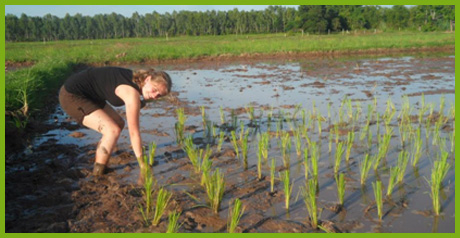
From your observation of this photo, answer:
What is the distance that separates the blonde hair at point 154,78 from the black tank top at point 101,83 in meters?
0.05

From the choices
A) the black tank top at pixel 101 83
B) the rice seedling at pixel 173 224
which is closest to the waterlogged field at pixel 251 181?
the rice seedling at pixel 173 224

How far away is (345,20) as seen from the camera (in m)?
49.9

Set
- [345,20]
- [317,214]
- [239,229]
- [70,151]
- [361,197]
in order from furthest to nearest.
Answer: [345,20] → [70,151] → [361,197] → [317,214] → [239,229]

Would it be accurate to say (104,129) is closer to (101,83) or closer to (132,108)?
(101,83)

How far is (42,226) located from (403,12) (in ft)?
181

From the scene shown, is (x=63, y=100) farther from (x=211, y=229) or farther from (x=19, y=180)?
(x=211, y=229)

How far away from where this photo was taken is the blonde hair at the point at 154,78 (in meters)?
3.16

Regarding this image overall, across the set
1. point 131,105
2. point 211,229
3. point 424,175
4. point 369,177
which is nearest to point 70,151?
point 131,105

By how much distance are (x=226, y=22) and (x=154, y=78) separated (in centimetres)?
6797

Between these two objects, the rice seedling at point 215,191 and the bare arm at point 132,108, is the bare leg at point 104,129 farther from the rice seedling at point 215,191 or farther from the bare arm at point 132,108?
the rice seedling at point 215,191

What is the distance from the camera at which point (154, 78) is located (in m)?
3.19

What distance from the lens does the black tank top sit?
11.1 feet

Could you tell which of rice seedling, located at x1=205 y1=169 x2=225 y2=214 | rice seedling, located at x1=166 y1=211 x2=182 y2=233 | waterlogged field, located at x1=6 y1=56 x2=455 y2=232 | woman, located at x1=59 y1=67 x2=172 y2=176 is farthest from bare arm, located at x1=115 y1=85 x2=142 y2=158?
rice seedling, located at x1=166 y1=211 x2=182 y2=233

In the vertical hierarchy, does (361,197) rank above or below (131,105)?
below
